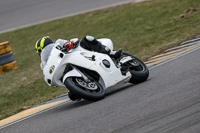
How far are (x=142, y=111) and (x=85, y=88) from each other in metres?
1.76

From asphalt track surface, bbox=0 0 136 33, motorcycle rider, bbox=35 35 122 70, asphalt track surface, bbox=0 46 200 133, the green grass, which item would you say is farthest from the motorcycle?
asphalt track surface, bbox=0 0 136 33

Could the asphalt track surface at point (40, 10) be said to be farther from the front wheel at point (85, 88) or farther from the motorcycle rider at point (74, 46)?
the front wheel at point (85, 88)

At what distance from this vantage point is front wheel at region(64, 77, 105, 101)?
6.98m

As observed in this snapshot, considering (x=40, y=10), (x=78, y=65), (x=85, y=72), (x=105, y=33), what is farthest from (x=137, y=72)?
(x=40, y=10)

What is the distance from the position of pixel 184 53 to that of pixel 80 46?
2961 millimetres

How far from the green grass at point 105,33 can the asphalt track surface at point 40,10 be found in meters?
0.84

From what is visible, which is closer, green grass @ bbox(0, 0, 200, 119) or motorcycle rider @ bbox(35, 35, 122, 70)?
motorcycle rider @ bbox(35, 35, 122, 70)

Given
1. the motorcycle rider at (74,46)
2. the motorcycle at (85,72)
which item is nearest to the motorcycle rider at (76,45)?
the motorcycle rider at (74,46)

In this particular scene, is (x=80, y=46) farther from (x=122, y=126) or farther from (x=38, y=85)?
(x=38, y=85)

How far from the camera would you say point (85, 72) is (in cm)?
755

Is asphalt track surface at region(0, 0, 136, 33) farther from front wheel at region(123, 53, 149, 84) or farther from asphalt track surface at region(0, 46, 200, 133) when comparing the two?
asphalt track surface at region(0, 46, 200, 133)

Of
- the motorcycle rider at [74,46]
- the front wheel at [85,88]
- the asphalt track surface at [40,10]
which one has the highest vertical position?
the motorcycle rider at [74,46]

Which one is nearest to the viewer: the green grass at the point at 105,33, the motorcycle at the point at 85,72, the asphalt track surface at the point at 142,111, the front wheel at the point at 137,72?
the asphalt track surface at the point at 142,111

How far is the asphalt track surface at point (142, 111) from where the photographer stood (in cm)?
501
